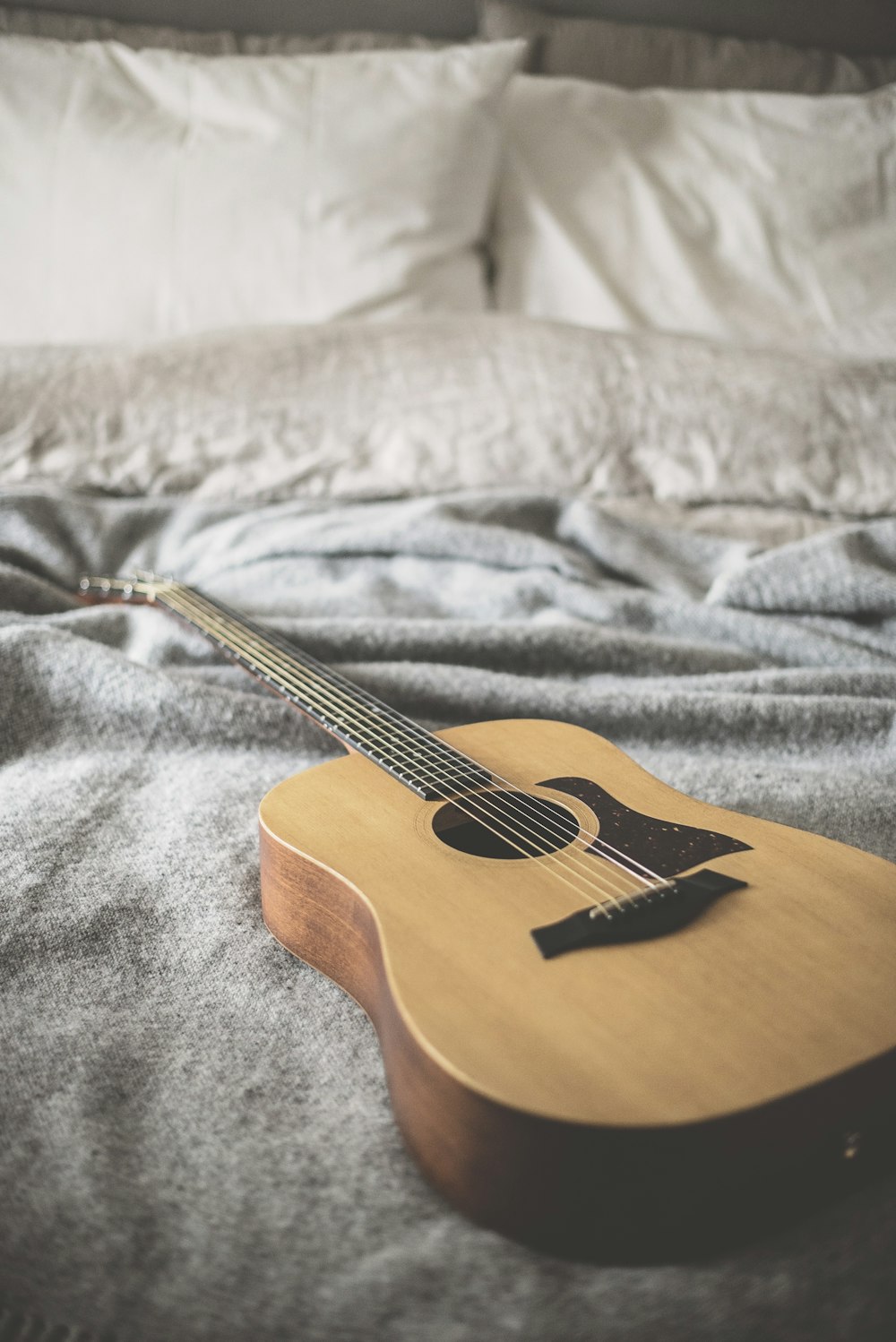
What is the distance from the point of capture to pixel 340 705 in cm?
62

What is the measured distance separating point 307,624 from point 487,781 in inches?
10.5

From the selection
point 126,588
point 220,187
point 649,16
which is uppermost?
point 649,16

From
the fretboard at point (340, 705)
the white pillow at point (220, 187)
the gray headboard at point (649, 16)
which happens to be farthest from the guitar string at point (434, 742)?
the gray headboard at point (649, 16)

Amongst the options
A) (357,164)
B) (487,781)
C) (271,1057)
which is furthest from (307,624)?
(357,164)

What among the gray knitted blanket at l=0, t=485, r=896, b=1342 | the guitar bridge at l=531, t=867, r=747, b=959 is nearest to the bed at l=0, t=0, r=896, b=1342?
the gray knitted blanket at l=0, t=485, r=896, b=1342

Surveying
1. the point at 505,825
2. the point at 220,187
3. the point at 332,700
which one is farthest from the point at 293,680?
the point at 220,187

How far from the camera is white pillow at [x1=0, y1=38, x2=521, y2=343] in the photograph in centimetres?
126

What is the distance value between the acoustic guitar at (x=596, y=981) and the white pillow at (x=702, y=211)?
1.06 metres

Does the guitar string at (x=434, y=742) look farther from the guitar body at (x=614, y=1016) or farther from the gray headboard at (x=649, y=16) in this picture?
the gray headboard at (x=649, y=16)

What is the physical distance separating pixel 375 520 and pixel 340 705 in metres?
0.37

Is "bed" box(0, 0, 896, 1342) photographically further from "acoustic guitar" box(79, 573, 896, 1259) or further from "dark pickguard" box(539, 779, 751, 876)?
"dark pickguard" box(539, 779, 751, 876)

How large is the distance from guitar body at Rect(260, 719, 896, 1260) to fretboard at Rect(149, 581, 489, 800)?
53 millimetres

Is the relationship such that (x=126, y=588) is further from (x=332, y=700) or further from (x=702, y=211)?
(x=702, y=211)

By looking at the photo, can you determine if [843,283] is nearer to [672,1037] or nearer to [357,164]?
[357,164]
